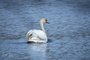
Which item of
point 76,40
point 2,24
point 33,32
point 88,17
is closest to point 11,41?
point 33,32

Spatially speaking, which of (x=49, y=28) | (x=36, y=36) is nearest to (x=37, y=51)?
(x=36, y=36)

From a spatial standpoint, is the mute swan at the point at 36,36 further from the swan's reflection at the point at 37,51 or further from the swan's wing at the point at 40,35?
the swan's reflection at the point at 37,51

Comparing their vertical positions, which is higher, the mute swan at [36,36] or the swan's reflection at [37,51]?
the mute swan at [36,36]

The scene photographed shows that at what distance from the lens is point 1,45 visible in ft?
64.8

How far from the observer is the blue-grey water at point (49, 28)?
60.8ft

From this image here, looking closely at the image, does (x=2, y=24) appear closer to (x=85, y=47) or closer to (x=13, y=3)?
(x=85, y=47)

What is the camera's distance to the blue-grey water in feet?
60.8

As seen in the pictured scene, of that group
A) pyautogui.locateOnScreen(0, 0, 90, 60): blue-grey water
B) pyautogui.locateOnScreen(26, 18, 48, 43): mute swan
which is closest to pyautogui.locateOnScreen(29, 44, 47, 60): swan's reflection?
pyautogui.locateOnScreen(0, 0, 90, 60): blue-grey water

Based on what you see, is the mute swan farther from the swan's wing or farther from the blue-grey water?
the blue-grey water

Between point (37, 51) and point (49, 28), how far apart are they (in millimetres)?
5226

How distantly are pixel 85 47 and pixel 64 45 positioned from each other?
682 millimetres

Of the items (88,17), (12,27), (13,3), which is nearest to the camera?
(12,27)

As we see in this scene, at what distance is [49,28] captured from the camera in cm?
2406

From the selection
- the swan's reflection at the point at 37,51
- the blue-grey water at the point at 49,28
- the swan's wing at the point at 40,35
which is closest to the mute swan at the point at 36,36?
the swan's wing at the point at 40,35
